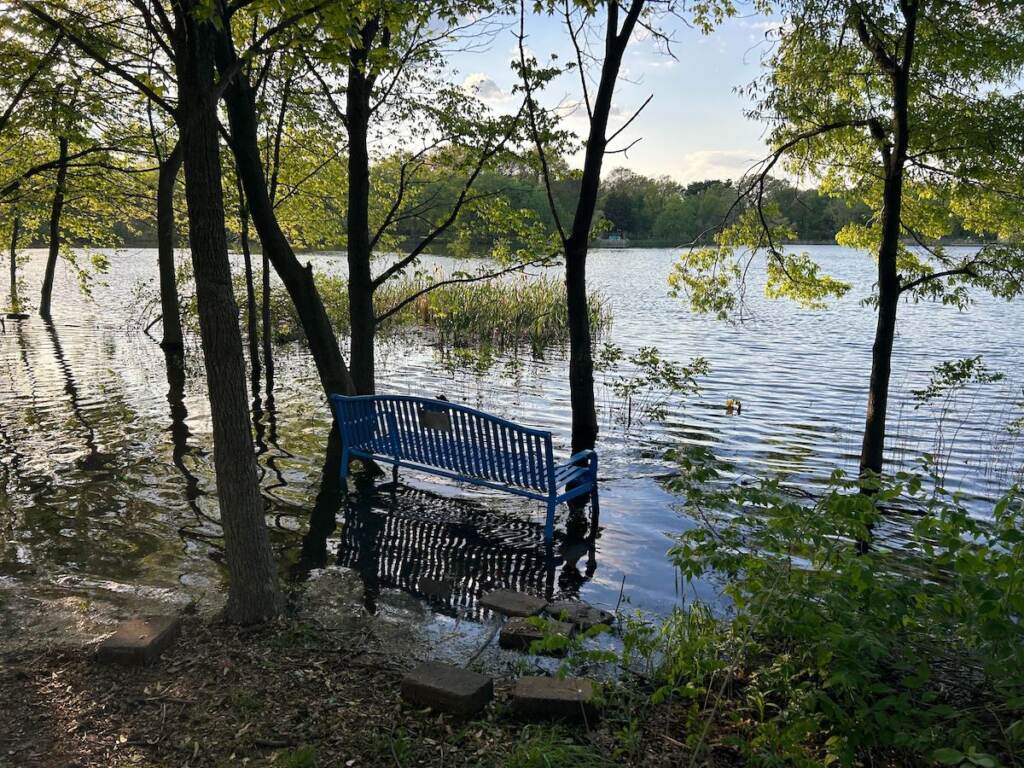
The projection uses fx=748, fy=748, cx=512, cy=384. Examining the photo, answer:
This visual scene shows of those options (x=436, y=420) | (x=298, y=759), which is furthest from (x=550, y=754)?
(x=436, y=420)

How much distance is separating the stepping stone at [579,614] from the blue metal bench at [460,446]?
1526 mm

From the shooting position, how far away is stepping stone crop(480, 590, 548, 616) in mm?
5031

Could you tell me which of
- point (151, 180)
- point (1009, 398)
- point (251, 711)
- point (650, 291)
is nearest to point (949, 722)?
point (251, 711)

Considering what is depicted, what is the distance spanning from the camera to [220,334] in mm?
4238

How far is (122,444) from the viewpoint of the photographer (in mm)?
9758

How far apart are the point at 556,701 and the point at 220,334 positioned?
8.76 ft

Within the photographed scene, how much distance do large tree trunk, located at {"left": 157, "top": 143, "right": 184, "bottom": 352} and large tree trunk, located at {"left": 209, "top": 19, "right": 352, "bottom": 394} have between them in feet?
25.1

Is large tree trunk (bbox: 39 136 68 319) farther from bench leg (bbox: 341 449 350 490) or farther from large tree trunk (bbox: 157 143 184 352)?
bench leg (bbox: 341 449 350 490)

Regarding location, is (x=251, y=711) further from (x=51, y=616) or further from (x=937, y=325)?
(x=937, y=325)

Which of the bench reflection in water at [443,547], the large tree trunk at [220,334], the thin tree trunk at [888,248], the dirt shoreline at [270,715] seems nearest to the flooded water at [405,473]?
the bench reflection in water at [443,547]

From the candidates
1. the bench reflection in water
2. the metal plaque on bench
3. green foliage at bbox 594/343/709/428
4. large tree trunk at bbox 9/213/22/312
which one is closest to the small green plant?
the bench reflection in water

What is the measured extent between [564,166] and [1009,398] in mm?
9594

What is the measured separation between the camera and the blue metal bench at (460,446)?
22.3ft

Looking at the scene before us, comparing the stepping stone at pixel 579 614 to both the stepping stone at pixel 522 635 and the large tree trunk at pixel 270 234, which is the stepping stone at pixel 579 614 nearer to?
the stepping stone at pixel 522 635
